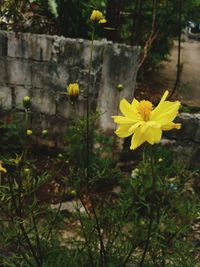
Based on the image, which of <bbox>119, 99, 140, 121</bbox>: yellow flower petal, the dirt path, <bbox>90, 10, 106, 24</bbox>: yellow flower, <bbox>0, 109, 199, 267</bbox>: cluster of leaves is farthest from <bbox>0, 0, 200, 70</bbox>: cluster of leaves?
<bbox>119, 99, 140, 121</bbox>: yellow flower petal

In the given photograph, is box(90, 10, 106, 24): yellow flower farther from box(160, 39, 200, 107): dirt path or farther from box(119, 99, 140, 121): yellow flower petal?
box(160, 39, 200, 107): dirt path

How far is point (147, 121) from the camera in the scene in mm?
1485

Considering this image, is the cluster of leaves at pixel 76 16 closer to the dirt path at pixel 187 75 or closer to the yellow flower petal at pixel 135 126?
the dirt path at pixel 187 75

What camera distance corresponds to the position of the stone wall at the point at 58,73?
11.6 ft

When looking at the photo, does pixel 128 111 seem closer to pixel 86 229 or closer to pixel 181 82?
pixel 86 229

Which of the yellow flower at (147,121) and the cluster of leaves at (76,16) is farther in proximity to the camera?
the cluster of leaves at (76,16)

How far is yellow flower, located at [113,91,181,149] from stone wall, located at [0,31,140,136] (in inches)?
78.4

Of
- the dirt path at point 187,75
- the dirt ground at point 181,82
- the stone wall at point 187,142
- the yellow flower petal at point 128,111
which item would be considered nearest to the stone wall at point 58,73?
the stone wall at point 187,142

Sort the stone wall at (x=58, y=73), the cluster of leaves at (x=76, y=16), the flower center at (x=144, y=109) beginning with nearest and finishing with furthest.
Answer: the flower center at (x=144, y=109)
the stone wall at (x=58, y=73)
the cluster of leaves at (x=76, y=16)

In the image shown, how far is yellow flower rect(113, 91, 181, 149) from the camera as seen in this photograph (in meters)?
1.41

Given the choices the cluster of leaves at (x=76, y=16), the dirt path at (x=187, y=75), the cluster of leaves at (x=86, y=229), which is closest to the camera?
the cluster of leaves at (x=86, y=229)

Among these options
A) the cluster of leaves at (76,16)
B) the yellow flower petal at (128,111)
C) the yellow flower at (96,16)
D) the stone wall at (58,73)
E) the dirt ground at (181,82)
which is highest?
the yellow flower at (96,16)

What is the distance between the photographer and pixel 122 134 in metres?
1.52

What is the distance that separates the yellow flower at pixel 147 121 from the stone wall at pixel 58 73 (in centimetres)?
199
